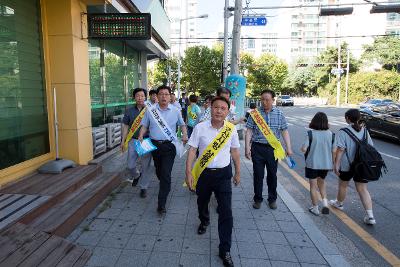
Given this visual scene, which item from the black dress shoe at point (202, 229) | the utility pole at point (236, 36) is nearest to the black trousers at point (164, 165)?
the black dress shoe at point (202, 229)

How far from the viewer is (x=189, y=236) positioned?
161 inches

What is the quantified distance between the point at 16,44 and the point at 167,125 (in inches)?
105

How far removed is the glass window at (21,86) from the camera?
4.87m

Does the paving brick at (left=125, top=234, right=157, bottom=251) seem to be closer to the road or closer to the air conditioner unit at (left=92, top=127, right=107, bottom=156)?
the road

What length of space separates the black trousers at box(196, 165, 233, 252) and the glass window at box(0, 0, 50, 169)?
3146 millimetres

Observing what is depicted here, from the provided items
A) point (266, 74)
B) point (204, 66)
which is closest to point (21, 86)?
point (204, 66)

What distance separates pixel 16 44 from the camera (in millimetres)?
5090

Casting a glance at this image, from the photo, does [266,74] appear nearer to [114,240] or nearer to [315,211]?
[315,211]

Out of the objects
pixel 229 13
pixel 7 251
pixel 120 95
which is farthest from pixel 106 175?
pixel 229 13

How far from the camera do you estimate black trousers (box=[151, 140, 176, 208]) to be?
479 cm

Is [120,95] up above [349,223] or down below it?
above

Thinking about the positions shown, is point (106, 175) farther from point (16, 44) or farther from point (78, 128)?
point (16, 44)

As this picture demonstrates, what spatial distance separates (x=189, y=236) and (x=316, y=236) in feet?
5.26

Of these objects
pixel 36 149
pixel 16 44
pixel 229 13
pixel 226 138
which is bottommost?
pixel 36 149
